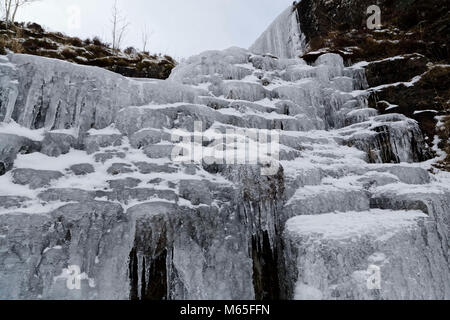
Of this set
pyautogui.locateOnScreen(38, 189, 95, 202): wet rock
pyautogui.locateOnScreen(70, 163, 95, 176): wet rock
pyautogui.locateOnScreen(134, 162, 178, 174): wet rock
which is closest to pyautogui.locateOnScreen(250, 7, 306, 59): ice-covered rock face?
pyautogui.locateOnScreen(134, 162, 178, 174): wet rock

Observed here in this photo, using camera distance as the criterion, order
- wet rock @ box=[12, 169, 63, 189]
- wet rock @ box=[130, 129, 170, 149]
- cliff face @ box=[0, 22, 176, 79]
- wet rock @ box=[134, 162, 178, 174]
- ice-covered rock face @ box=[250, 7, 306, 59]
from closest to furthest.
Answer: wet rock @ box=[12, 169, 63, 189] → wet rock @ box=[134, 162, 178, 174] → wet rock @ box=[130, 129, 170, 149] → cliff face @ box=[0, 22, 176, 79] → ice-covered rock face @ box=[250, 7, 306, 59]

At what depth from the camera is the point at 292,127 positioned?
357 inches

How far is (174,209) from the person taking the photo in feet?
17.3

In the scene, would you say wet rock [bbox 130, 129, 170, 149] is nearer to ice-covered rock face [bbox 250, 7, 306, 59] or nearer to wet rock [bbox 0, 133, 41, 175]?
wet rock [bbox 0, 133, 41, 175]

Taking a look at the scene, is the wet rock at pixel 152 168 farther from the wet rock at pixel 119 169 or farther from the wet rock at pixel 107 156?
the wet rock at pixel 107 156

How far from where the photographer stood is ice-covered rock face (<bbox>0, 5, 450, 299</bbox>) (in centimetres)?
468

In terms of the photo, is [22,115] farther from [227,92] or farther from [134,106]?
[227,92]

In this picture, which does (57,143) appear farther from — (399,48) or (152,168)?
(399,48)

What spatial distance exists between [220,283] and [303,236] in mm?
1586

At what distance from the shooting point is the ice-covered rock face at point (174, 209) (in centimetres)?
468

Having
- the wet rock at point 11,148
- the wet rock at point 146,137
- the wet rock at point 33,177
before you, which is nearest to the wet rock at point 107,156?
the wet rock at point 146,137

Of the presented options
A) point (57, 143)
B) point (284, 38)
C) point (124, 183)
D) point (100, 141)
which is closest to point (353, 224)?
point (124, 183)

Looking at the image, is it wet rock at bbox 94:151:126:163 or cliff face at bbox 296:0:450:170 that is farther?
cliff face at bbox 296:0:450:170
